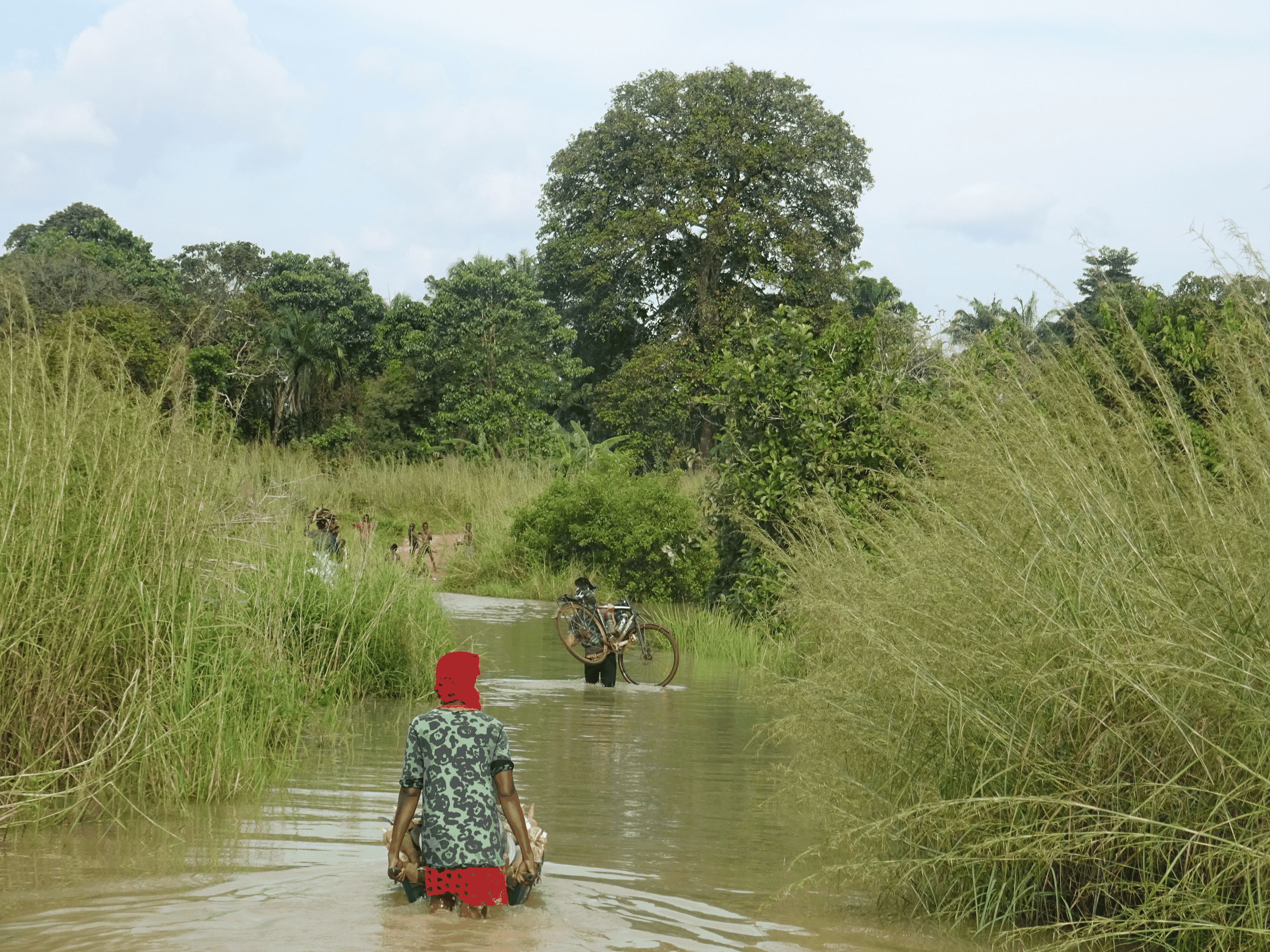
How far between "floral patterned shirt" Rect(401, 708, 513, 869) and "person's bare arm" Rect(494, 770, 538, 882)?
1.3 inches

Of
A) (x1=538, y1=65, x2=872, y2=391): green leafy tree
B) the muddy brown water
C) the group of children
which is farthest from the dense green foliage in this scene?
the muddy brown water

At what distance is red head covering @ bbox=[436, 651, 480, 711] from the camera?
6.11m

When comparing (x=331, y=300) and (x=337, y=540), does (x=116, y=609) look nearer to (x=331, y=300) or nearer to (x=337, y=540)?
(x=337, y=540)

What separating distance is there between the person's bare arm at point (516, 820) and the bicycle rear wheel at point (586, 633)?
8.94 m

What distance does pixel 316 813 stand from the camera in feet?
A: 26.7

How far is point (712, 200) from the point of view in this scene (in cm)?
4156

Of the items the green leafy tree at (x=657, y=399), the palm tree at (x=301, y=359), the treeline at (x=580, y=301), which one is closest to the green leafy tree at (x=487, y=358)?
the treeline at (x=580, y=301)

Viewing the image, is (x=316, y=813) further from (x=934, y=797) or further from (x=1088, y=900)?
(x=1088, y=900)

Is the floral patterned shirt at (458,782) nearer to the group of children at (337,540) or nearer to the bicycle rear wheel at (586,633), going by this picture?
the group of children at (337,540)

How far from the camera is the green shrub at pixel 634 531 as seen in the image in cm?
2475

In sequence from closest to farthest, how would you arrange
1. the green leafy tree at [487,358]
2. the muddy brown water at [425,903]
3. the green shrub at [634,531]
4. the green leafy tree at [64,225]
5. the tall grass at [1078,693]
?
1. the tall grass at [1078,693]
2. the muddy brown water at [425,903]
3. the green shrub at [634,531]
4. the green leafy tree at [487,358]
5. the green leafy tree at [64,225]

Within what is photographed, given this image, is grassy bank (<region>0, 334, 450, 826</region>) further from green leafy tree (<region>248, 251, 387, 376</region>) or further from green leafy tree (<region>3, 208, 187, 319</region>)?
green leafy tree (<region>248, 251, 387, 376</region>)

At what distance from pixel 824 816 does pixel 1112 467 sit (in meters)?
2.25

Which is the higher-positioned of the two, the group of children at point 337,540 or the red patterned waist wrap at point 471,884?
the group of children at point 337,540
